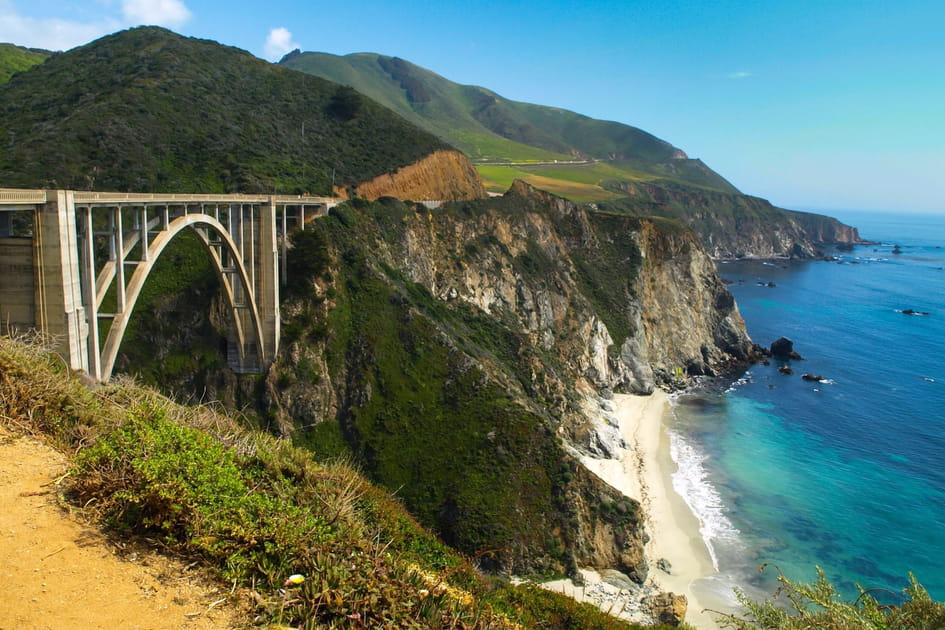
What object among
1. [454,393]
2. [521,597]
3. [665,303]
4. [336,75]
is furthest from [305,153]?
[336,75]

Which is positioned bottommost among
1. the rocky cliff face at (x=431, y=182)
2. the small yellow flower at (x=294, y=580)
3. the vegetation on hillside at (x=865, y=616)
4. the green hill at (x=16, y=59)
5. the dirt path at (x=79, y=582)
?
the vegetation on hillside at (x=865, y=616)

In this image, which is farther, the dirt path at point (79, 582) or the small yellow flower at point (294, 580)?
the small yellow flower at point (294, 580)

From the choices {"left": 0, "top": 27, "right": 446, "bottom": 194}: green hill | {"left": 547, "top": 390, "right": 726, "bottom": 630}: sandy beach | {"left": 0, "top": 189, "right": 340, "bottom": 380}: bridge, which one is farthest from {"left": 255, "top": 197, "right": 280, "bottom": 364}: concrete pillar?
{"left": 547, "top": 390, "right": 726, "bottom": 630}: sandy beach

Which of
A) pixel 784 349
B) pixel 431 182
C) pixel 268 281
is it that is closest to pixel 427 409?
pixel 268 281

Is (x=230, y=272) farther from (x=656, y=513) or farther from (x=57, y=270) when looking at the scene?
(x=656, y=513)

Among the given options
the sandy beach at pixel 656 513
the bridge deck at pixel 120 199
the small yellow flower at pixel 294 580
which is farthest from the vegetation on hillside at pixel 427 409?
the small yellow flower at pixel 294 580

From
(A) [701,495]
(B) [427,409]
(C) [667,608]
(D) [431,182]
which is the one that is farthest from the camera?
(D) [431,182]

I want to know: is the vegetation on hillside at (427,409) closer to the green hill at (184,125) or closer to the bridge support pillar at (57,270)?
the green hill at (184,125)
